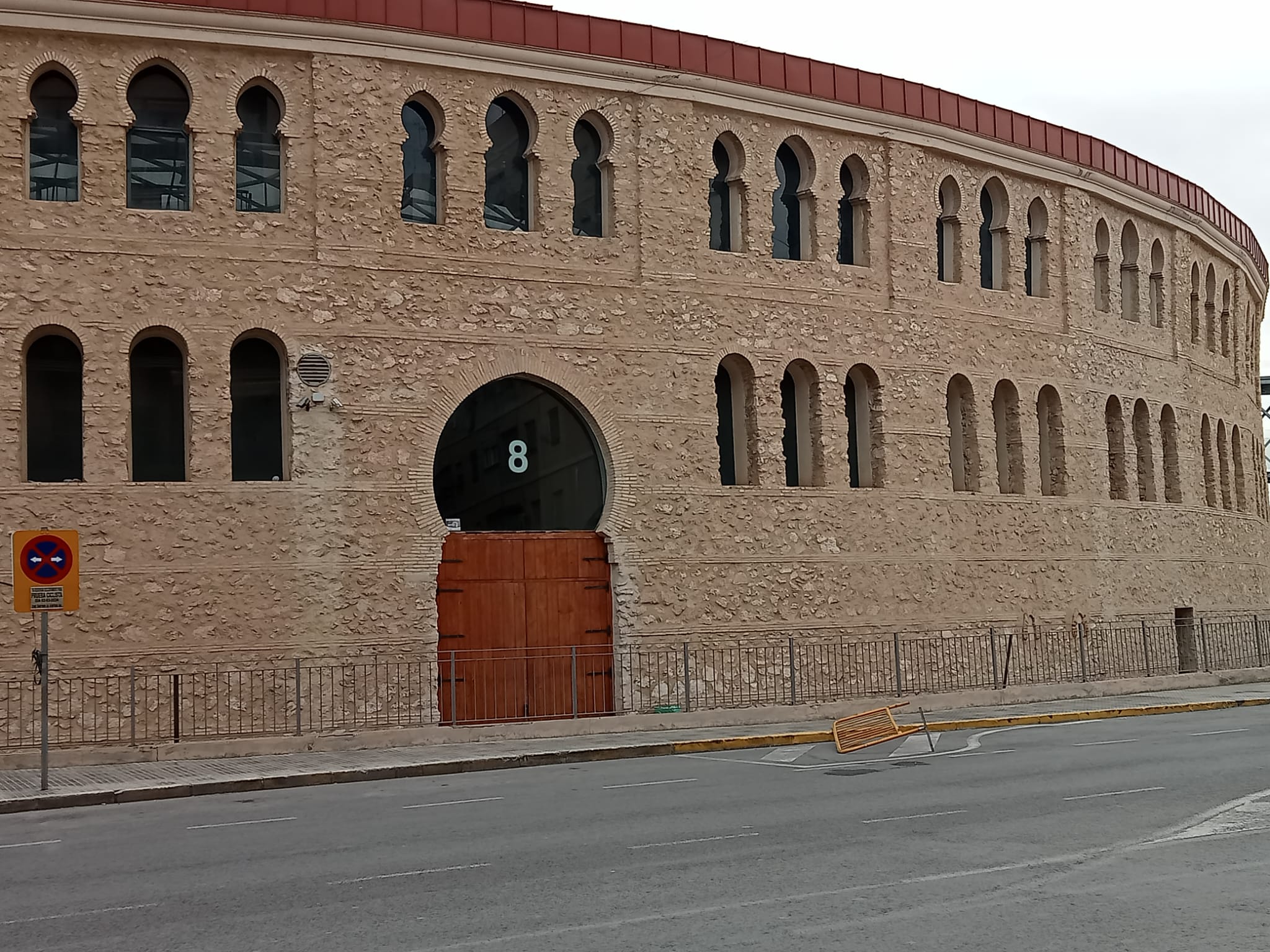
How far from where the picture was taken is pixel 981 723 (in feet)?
68.0

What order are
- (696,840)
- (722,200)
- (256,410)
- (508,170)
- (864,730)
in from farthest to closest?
1. (722,200)
2. (508,170)
3. (256,410)
4. (864,730)
5. (696,840)

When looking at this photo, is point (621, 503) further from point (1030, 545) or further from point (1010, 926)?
point (1010, 926)

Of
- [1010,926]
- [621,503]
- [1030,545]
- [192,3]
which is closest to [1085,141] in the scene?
[1030,545]

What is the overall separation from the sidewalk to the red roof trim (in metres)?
10.8

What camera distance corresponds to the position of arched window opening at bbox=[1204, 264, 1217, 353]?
34.2m

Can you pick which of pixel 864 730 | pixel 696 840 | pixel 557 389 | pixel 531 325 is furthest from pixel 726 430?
pixel 696 840

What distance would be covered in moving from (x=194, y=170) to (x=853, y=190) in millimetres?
11875

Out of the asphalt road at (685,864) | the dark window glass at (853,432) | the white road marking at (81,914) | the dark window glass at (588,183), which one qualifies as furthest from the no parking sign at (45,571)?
the dark window glass at (853,432)

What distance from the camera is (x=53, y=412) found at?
19516mm

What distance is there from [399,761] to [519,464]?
6464mm

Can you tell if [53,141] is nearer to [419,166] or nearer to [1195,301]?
[419,166]

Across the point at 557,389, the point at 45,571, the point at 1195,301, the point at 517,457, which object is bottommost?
the point at 45,571

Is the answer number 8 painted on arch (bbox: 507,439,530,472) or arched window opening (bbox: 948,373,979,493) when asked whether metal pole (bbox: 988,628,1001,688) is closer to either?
arched window opening (bbox: 948,373,979,493)

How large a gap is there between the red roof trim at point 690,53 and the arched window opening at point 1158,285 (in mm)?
2446
